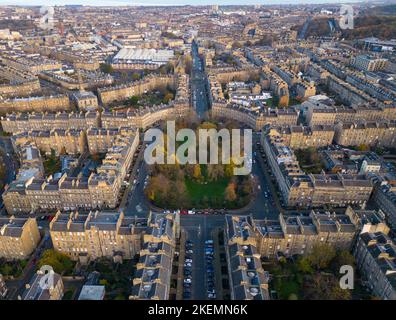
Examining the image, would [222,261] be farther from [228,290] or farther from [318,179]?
[318,179]

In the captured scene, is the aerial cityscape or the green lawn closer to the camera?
the aerial cityscape

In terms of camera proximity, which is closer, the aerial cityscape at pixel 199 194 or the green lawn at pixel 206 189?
the aerial cityscape at pixel 199 194

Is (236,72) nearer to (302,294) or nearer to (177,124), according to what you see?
(177,124)

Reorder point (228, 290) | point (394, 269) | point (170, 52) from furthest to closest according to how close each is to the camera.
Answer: point (170, 52), point (228, 290), point (394, 269)

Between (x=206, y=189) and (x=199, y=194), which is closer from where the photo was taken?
(x=199, y=194)

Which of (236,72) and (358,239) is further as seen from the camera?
(236,72)

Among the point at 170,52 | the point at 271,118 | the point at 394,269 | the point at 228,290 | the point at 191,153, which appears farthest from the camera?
the point at 170,52

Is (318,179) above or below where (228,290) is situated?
above

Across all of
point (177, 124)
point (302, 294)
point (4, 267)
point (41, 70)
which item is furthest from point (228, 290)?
point (41, 70)

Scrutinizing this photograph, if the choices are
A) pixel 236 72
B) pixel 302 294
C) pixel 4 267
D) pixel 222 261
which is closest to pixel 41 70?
pixel 236 72
